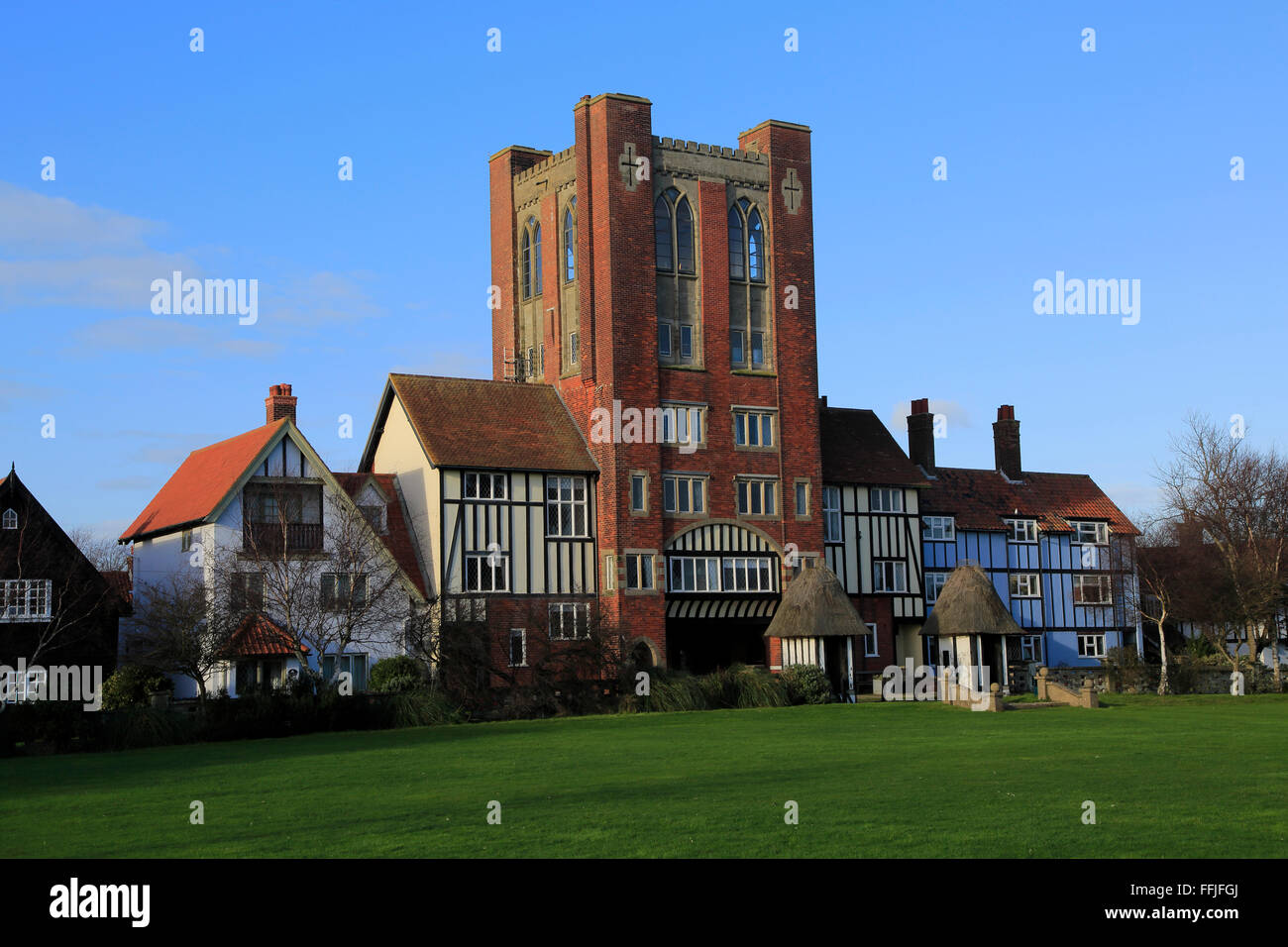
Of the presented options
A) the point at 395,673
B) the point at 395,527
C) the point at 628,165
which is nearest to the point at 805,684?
the point at 395,673

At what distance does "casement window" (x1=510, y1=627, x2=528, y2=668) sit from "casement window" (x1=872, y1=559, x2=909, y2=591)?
51.9 ft

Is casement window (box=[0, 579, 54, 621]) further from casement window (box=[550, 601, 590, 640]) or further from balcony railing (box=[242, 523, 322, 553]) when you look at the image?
casement window (box=[550, 601, 590, 640])

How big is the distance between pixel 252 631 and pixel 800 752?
800 inches

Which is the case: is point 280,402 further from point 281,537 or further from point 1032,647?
point 1032,647

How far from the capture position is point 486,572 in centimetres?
4653

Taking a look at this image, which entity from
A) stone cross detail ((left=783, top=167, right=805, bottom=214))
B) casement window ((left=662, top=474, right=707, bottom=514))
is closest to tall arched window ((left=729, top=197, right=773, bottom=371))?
stone cross detail ((left=783, top=167, right=805, bottom=214))

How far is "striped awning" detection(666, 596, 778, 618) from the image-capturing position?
162 ft

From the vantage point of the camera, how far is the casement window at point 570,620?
144 ft

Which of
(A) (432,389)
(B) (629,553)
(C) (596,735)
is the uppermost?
(A) (432,389)

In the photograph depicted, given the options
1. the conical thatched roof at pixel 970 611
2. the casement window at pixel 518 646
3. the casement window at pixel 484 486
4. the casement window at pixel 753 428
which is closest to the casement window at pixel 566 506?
the casement window at pixel 484 486

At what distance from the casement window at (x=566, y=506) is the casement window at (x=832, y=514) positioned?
10808 millimetres
